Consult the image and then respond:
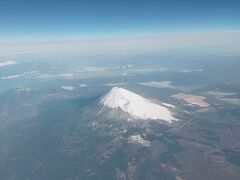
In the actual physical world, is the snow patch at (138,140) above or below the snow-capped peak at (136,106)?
below

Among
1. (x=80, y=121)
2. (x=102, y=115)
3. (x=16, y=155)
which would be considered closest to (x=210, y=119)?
(x=102, y=115)

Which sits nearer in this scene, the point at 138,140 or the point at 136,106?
the point at 138,140

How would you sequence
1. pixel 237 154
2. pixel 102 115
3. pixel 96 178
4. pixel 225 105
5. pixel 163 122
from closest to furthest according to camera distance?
pixel 96 178, pixel 237 154, pixel 163 122, pixel 102 115, pixel 225 105

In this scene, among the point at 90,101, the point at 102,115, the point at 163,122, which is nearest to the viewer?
the point at 163,122

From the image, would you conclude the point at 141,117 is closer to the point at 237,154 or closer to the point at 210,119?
the point at 210,119

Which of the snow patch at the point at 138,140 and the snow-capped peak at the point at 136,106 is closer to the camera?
the snow patch at the point at 138,140

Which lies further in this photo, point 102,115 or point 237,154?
point 102,115

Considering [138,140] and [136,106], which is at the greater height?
[136,106]
